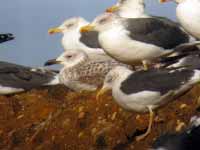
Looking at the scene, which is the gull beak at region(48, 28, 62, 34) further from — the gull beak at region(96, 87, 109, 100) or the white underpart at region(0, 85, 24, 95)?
the gull beak at region(96, 87, 109, 100)

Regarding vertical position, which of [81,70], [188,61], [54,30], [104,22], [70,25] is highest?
[104,22]

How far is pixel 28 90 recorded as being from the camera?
13578mm

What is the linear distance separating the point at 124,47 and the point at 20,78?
2.90 m

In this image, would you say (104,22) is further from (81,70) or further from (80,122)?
(80,122)

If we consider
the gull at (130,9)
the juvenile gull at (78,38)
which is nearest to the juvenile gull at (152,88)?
the juvenile gull at (78,38)

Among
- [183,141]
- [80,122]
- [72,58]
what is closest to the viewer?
[183,141]

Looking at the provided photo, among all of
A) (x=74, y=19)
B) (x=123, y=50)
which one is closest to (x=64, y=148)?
(x=123, y=50)

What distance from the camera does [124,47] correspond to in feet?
37.0

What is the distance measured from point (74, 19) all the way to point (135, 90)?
17.8ft

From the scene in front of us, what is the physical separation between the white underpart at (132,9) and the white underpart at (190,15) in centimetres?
295

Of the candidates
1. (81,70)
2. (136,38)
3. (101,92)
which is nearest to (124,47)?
(136,38)

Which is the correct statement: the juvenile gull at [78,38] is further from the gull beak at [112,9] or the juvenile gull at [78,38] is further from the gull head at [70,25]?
the gull beak at [112,9]

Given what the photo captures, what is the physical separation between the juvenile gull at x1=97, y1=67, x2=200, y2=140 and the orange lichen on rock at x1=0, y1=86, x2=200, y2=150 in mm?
605

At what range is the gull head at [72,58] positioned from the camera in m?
13.0
